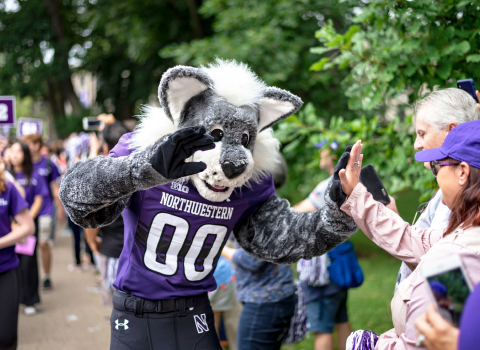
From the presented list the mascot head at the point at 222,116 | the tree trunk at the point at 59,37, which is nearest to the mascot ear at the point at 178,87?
the mascot head at the point at 222,116

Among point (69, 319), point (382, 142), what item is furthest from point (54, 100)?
point (382, 142)

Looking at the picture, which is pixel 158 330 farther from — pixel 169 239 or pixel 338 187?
pixel 338 187

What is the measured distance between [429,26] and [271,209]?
1.52 metres

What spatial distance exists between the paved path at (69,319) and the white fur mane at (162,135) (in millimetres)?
3226

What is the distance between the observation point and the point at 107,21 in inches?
449

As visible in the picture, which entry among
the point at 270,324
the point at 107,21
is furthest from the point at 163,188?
the point at 107,21

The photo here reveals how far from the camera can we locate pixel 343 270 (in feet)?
12.7

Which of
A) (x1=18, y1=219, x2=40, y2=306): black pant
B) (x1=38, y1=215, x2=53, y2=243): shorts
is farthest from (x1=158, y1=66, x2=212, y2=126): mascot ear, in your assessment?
(x1=38, y1=215, x2=53, y2=243): shorts

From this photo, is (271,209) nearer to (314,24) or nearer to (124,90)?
(314,24)

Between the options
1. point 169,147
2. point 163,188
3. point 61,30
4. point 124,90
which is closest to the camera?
point 169,147

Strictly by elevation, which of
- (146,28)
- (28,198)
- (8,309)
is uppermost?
(146,28)

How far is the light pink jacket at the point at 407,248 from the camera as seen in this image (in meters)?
1.57

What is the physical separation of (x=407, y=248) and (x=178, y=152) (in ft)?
3.42

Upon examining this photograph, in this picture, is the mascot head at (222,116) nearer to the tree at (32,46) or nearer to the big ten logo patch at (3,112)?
the big ten logo patch at (3,112)
